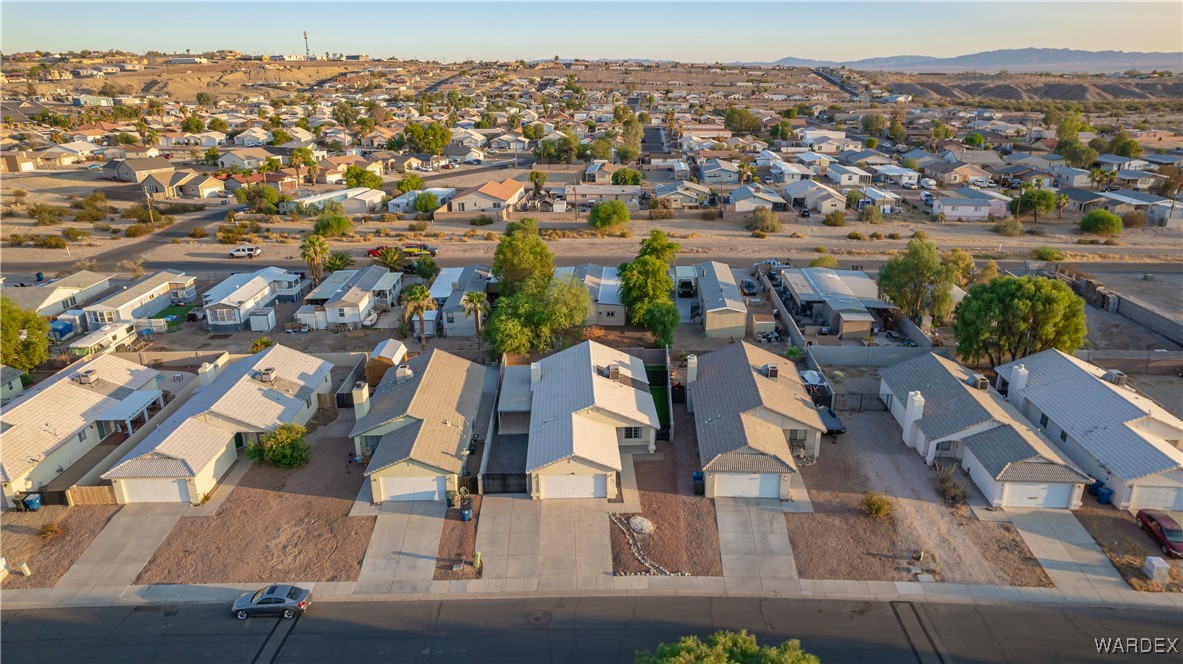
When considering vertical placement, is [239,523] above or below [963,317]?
below

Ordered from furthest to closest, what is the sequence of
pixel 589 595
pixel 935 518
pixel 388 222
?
1. pixel 388 222
2. pixel 935 518
3. pixel 589 595

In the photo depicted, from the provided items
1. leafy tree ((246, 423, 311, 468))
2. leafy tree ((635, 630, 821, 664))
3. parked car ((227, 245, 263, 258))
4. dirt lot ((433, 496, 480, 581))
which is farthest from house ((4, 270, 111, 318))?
leafy tree ((635, 630, 821, 664))

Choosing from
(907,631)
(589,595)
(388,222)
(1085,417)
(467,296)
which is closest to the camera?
(907,631)

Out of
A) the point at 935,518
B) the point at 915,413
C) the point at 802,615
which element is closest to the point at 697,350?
the point at 915,413

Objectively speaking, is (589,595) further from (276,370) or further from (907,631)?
(276,370)

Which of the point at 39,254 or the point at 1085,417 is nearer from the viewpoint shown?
the point at 1085,417

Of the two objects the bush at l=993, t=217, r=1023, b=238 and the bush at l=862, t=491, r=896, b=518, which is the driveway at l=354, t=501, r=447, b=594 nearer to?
the bush at l=862, t=491, r=896, b=518
